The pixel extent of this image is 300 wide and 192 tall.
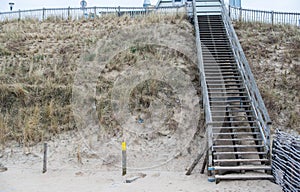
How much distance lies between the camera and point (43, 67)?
52.9 feet

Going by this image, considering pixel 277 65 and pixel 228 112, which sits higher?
pixel 277 65

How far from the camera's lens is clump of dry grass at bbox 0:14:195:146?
12891 mm

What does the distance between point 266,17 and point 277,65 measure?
545 centimetres

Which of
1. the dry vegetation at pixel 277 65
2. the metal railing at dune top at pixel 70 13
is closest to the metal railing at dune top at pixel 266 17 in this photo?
the dry vegetation at pixel 277 65

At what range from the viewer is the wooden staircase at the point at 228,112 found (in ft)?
30.6

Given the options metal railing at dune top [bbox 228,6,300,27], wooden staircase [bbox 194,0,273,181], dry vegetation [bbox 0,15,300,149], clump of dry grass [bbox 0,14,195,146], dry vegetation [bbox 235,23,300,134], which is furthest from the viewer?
metal railing at dune top [bbox 228,6,300,27]

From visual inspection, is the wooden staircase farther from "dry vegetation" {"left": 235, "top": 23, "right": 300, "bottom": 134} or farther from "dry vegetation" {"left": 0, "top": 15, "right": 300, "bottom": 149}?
"dry vegetation" {"left": 235, "top": 23, "right": 300, "bottom": 134}

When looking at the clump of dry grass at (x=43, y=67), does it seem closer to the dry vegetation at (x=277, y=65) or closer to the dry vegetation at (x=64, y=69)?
the dry vegetation at (x=64, y=69)

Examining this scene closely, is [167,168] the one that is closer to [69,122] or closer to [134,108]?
[134,108]

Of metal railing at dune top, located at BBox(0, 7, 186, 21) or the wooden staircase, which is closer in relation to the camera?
the wooden staircase

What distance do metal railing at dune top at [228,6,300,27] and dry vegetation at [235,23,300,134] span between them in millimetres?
577

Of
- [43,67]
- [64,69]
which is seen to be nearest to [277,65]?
[64,69]

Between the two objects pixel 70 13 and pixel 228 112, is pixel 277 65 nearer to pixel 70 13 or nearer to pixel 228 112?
pixel 228 112

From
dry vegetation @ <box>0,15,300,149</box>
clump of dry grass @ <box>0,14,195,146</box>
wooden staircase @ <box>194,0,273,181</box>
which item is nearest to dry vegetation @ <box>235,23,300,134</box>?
dry vegetation @ <box>0,15,300,149</box>
